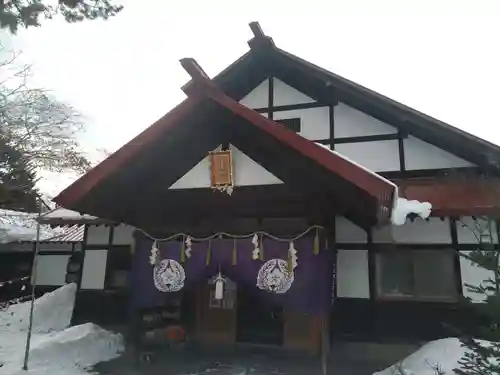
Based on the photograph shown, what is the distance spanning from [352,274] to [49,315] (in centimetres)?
809

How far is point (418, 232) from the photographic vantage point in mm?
7695

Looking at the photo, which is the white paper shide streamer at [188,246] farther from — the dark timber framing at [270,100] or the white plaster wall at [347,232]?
the dark timber framing at [270,100]

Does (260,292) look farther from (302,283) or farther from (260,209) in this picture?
(260,209)

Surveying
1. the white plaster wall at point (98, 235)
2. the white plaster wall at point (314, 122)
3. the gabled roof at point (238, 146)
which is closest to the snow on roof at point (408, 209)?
the gabled roof at point (238, 146)

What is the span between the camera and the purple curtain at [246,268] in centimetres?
632

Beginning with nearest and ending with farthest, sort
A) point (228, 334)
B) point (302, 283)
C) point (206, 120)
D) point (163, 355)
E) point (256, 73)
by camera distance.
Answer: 1. point (302, 283)
2. point (206, 120)
3. point (163, 355)
4. point (228, 334)
5. point (256, 73)

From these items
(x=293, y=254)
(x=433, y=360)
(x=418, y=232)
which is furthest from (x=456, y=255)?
(x=293, y=254)

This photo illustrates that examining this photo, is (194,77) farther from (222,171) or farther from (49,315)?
(49,315)

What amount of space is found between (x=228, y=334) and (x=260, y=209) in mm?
2895

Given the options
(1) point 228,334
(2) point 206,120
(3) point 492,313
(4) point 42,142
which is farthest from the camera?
(4) point 42,142

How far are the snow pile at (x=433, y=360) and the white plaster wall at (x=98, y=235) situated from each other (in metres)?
7.21

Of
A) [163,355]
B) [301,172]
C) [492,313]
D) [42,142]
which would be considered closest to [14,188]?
[42,142]

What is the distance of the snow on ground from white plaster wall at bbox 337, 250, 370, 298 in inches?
186

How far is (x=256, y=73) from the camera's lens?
9.70m
